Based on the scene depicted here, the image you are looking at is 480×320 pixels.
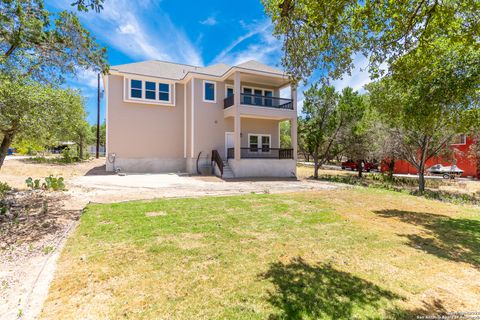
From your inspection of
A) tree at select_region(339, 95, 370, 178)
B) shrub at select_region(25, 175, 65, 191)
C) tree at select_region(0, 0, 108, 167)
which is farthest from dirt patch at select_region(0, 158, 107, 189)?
tree at select_region(339, 95, 370, 178)

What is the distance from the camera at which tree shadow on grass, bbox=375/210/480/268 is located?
457cm

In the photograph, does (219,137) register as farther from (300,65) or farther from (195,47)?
(300,65)

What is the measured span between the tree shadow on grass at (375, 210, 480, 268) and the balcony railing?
12922 mm

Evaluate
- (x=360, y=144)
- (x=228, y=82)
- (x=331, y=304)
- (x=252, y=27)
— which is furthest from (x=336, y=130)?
(x=331, y=304)

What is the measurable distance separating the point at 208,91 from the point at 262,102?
14.0 feet

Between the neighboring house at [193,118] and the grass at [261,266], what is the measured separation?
11180 millimetres

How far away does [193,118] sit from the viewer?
60.0 feet

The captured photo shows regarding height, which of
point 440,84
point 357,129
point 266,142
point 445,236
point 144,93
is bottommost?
point 445,236

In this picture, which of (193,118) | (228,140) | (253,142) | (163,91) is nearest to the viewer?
(193,118)

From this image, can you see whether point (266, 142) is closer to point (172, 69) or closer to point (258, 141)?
point (258, 141)

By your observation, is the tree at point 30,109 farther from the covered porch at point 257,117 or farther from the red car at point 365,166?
the red car at point 365,166

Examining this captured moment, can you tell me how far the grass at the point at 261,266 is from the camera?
9.21ft

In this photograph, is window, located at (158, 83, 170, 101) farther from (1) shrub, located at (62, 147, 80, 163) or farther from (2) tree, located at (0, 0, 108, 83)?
(1) shrub, located at (62, 147, 80, 163)

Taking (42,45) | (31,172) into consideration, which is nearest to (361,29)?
(42,45)
